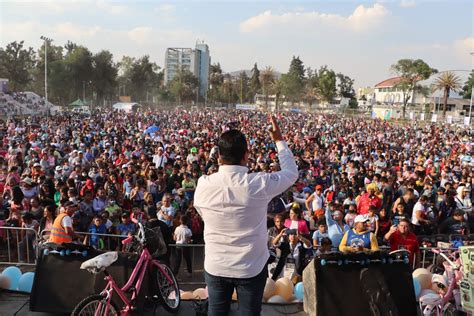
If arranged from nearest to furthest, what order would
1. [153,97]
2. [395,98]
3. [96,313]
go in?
1. [96,313]
2. [395,98]
3. [153,97]

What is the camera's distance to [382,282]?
3.60 m

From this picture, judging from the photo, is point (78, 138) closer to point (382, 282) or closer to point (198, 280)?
point (198, 280)

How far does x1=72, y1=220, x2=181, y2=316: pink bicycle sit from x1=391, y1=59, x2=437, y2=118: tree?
196ft

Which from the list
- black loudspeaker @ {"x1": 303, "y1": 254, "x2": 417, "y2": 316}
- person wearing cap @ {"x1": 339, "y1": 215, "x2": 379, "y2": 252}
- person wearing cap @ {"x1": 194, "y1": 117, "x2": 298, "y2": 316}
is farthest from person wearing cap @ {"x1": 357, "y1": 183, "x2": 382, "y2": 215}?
person wearing cap @ {"x1": 194, "y1": 117, "x2": 298, "y2": 316}

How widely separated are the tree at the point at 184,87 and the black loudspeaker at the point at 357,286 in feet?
267

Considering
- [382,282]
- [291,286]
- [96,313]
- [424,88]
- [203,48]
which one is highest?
[203,48]

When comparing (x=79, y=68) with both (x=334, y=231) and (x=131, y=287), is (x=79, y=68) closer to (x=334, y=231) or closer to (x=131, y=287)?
(x=334, y=231)

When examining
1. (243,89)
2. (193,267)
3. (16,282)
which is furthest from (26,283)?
(243,89)

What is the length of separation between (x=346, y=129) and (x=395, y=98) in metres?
50.4

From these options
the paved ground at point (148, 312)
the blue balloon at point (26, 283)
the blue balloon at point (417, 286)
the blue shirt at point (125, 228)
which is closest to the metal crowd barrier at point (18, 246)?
the blue shirt at point (125, 228)

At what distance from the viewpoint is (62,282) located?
390 cm

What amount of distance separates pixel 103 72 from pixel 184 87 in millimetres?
20208

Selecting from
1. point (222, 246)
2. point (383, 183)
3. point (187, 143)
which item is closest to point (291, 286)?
point (222, 246)

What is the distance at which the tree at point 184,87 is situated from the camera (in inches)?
3290
